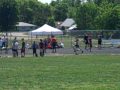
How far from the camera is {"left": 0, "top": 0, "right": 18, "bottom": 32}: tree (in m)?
102

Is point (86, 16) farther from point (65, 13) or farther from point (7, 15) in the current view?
point (65, 13)

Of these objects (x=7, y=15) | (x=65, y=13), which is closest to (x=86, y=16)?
(x=7, y=15)

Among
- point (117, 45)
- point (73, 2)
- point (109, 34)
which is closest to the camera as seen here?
point (117, 45)

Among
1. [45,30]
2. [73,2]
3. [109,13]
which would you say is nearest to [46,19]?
[73,2]

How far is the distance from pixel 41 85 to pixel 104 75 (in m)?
4.87

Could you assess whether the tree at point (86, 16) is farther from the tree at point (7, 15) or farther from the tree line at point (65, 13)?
the tree at point (7, 15)

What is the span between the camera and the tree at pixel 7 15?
334 ft

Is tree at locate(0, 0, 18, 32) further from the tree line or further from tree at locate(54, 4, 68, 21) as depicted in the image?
tree at locate(54, 4, 68, 21)

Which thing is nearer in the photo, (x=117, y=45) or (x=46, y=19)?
(x=117, y=45)

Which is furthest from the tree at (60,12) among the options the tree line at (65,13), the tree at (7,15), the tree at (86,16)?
the tree at (86,16)

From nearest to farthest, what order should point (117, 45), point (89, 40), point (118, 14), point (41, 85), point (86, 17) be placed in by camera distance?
point (41, 85), point (89, 40), point (117, 45), point (118, 14), point (86, 17)

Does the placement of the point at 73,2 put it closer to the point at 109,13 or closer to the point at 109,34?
the point at 109,13

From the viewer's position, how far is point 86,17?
3957 inches

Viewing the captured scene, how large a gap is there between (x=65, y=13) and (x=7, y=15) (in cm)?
7408
